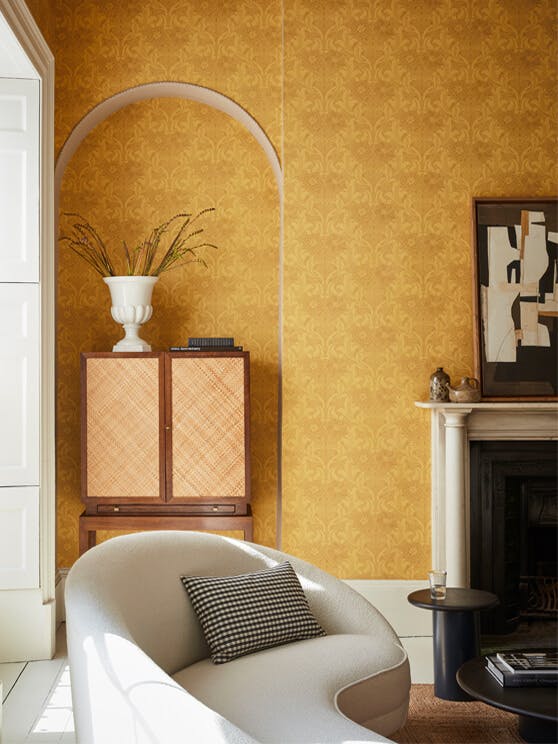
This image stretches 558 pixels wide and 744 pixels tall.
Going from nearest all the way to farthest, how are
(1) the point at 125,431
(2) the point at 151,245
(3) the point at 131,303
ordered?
(1) the point at 125,431
(3) the point at 131,303
(2) the point at 151,245

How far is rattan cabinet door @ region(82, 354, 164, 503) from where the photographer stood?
14.1 feet

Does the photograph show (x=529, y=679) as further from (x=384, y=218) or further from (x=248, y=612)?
(x=384, y=218)

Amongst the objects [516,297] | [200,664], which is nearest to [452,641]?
[200,664]

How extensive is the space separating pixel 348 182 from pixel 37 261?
1.65 m

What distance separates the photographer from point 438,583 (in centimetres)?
345

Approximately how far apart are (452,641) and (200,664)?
1.26 metres

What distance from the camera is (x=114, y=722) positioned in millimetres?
2174

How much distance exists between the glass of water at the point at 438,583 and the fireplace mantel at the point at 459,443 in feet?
2.89

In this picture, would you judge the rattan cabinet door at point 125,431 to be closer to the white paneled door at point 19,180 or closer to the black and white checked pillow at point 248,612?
the white paneled door at point 19,180

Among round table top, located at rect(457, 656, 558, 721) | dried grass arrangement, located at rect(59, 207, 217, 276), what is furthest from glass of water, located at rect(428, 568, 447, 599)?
dried grass arrangement, located at rect(59, 207, 217, 276)

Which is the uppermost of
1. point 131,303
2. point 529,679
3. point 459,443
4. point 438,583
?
point 131,303

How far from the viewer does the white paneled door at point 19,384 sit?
4020 mm

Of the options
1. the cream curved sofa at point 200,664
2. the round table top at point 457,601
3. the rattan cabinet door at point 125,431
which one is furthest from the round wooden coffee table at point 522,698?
the rattan cabinet door at point 125,431

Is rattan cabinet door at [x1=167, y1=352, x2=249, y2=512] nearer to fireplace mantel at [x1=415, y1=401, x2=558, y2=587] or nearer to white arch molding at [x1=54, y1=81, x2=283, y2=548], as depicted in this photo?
white arch molding at [x1=54, y1=81, x2=283, y2=548]
